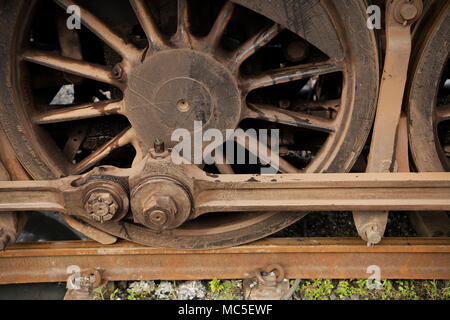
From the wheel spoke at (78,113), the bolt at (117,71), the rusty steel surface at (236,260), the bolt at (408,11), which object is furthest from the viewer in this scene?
the rusty steel surface at (236,260)

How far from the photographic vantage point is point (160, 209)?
5.19ft

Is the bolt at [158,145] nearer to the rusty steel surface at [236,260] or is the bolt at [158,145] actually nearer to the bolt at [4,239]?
the rusty steel surface at [236,260]

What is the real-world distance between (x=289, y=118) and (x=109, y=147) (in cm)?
100

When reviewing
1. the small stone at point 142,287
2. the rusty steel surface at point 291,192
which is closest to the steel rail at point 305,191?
the rusty steel surface at point 291,192

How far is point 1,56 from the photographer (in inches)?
Answer: 64.7

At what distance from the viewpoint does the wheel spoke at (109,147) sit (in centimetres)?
186

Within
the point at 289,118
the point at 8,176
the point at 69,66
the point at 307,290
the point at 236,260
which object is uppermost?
the point at 69,66

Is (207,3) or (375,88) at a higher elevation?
(207,3)

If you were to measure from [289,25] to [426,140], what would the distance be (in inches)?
36.1

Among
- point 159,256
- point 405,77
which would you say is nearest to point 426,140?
point 405,77

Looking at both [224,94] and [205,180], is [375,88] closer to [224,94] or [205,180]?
[224,94]

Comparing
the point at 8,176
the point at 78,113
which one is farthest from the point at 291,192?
the point at 8,176

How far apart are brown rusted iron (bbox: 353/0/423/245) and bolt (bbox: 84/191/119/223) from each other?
1.26 metres

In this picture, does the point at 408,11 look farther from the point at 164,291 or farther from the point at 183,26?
the point at 164,291
